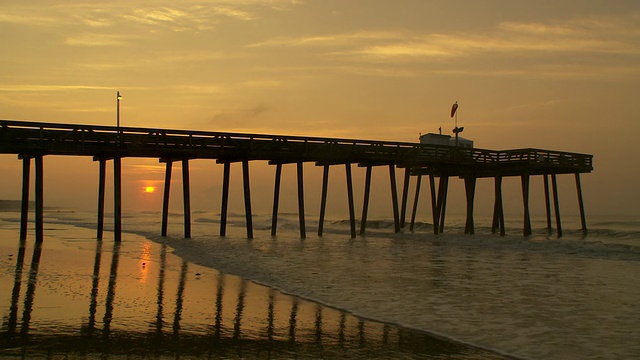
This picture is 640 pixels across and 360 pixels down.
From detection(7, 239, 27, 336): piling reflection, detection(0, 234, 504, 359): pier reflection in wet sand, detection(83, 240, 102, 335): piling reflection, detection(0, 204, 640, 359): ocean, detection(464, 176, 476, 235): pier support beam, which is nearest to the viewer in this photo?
detection(0, 234, 504, 359): pier reflection in wet sand

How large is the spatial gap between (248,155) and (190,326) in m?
19.8

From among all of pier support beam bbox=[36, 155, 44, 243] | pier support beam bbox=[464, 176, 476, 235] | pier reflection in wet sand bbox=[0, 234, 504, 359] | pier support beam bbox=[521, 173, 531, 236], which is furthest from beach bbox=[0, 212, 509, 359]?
pier support beam bbox=[464, 176, 476, 235]

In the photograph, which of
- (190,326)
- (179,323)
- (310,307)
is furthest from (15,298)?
(310,307)

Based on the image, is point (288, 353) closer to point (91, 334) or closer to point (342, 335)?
point (342, 335)

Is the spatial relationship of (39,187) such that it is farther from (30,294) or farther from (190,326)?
(190,326)

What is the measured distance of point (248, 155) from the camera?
28922mm

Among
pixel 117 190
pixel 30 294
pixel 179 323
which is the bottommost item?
pixel 30 294

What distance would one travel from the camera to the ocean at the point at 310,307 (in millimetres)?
8430

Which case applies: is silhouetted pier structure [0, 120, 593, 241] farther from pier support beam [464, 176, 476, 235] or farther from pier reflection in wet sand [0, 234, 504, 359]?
pier reflection in wet sand [0, 234, 504, 359]

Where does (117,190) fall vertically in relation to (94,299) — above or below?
above

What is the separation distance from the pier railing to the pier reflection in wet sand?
11610 mm

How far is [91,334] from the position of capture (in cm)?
873

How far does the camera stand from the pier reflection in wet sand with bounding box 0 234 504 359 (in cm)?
807

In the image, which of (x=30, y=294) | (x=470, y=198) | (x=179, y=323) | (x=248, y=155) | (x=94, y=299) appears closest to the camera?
(x=179, y=323)
